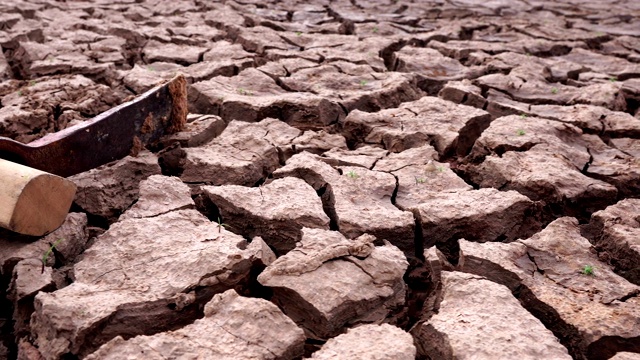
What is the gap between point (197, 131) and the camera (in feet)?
9.30

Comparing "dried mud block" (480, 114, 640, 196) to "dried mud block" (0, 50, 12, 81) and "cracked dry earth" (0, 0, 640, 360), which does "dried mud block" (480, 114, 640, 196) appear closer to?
"cracked dry earth" (0, 0, 640, 360)

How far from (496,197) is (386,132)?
812 mm

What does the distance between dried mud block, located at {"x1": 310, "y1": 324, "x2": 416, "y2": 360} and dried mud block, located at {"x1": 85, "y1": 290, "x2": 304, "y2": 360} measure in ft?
0.31

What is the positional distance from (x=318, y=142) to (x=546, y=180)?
3.53 feet

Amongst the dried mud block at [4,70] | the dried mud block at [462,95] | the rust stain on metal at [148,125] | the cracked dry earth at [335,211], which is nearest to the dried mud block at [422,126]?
the cracked dry earth at [335,211]

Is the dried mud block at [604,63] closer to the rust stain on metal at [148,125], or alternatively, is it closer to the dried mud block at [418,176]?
the dried mud block at [418,176]

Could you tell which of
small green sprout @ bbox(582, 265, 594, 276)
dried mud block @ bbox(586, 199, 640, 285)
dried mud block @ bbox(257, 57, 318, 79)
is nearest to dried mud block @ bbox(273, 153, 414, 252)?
small green sprout @ bbox(582, 265, 594, 276)

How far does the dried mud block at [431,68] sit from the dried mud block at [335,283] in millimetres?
2190

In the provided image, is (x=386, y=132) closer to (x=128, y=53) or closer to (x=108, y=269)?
(x=108, y=269)

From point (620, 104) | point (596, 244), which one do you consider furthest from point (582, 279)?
point (620, 104)

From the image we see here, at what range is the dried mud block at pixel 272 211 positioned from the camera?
2.07 meters

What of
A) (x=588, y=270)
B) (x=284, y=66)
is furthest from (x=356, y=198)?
(x=284, y=66)

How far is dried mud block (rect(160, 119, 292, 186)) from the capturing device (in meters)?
2.49

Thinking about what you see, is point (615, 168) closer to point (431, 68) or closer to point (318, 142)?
point (318, 142)
